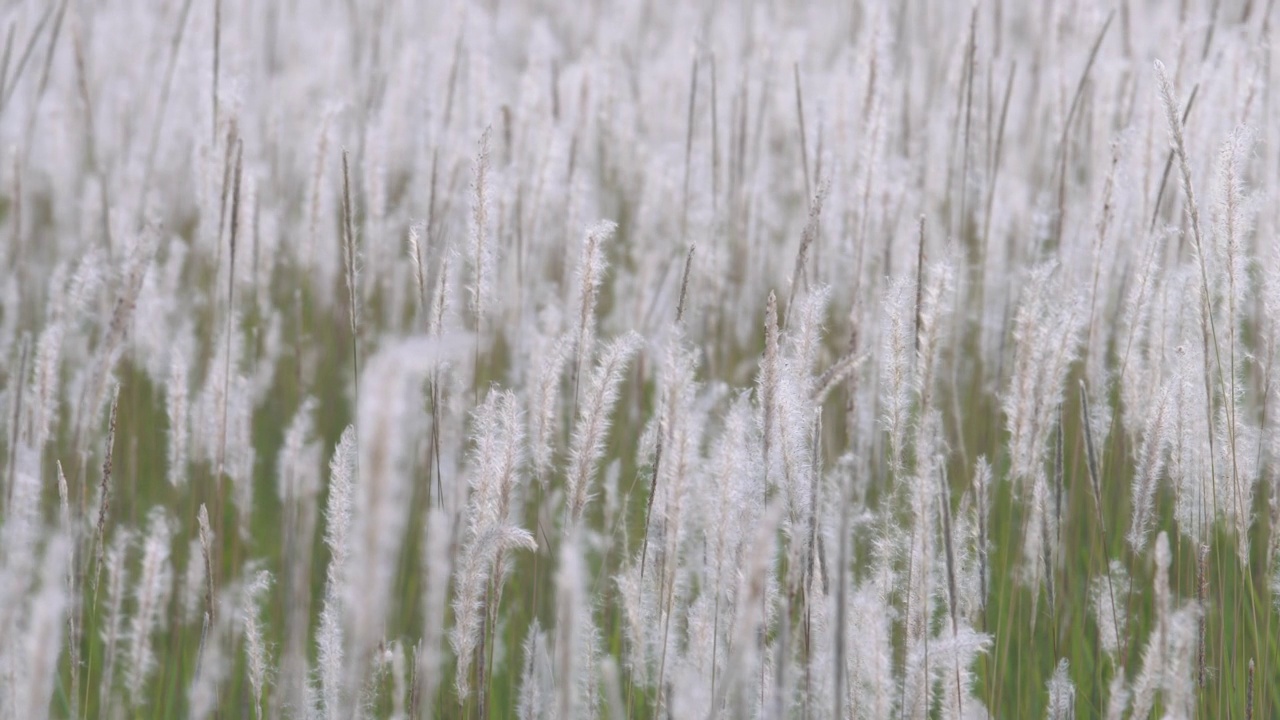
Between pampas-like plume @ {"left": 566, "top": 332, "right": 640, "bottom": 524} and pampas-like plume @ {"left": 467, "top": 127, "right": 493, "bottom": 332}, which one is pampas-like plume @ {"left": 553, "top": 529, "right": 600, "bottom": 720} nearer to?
pampas-like plume @ {"left": 566, "top": 332, "right": 640, "bottom": 524}

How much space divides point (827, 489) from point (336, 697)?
72 centimetres

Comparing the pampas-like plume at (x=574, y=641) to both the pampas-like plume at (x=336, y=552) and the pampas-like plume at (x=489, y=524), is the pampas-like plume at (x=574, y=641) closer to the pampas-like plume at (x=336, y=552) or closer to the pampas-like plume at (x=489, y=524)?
the pampas-like plume at (x=489, y=524)

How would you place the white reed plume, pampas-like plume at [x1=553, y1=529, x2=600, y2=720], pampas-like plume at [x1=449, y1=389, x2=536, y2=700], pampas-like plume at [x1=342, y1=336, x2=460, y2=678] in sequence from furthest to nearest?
the white reed plume → pampas-like plume at [x1=449, y1=389, x2=536, y2=700] → pampas-like plume at [x1=553, y1=529, x2=600, y2=720] → pampas-like plume at [x1=342, y1=336, x2=460, y2=678]

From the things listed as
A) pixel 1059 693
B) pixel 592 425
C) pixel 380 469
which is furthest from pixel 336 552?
pixel 1059 693

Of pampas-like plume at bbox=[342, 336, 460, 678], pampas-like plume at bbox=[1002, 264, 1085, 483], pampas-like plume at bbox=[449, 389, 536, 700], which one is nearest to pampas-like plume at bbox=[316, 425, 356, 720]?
pampas-like plume at bbox=[449, 389, 536, 700]

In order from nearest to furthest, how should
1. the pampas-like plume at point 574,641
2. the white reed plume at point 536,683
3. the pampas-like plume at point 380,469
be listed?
1. the pampas-like plume at point 380,469
2. the pampas-like plume at point 574,641
3. the white reed plume at point 536,683

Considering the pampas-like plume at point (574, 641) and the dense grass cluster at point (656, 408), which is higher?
the dense grass cluster at point (656, 408)

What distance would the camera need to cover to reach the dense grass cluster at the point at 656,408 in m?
1.20

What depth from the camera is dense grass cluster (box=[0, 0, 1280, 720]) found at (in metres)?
1.20

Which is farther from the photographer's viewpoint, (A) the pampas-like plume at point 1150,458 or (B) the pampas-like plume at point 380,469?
(A) the pampas-like plume at point 1150,458

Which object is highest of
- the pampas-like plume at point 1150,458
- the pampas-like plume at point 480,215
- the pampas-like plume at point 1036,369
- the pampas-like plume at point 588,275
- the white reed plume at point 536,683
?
the pampas-like plume at point 480,215

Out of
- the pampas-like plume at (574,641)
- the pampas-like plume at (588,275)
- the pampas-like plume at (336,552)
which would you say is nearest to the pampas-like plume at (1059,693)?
the pampas-like plume at (574,641)

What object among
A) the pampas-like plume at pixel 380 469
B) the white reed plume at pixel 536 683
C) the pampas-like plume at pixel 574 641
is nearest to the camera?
the pampas-like plume at pixel 380 469

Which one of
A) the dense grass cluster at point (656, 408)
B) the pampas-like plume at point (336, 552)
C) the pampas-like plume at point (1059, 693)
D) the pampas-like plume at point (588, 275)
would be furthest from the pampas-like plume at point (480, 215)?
the pampas-like plume at point (1059, 693)
